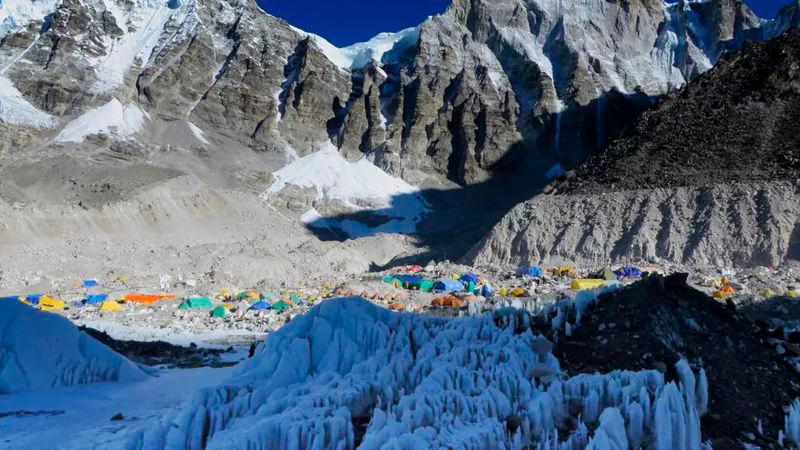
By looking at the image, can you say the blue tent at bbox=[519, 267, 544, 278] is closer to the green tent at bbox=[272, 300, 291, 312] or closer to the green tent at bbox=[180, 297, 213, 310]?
the green tent at bbox=[272, 300, 291, 312]

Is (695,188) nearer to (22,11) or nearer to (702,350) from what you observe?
(702,350)

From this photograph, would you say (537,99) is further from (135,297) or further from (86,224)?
(135,297)

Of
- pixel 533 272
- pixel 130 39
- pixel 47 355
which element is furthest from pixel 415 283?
pixel 130 39

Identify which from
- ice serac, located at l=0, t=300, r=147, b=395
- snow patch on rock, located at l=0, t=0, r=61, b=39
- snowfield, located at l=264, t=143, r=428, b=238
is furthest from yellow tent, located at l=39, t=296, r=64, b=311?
snow patch on rock, located at l=0, t=0, r=61, b=39

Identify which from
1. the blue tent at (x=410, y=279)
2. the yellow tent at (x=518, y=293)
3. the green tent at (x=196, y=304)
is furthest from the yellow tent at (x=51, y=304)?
the yellow tent at (x=518, y=293)

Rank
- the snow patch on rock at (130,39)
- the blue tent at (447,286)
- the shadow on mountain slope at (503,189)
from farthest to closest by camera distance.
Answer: the snow patch on rock at (130,39), the shadow on mountain slope at (503,189), the blue tent at (447,286)

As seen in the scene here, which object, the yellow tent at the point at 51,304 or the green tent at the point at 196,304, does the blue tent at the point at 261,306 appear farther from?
the yellow tent at the point at 51,304

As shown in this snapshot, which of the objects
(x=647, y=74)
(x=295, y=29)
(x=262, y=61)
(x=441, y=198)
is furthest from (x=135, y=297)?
(x=647, y=74)
